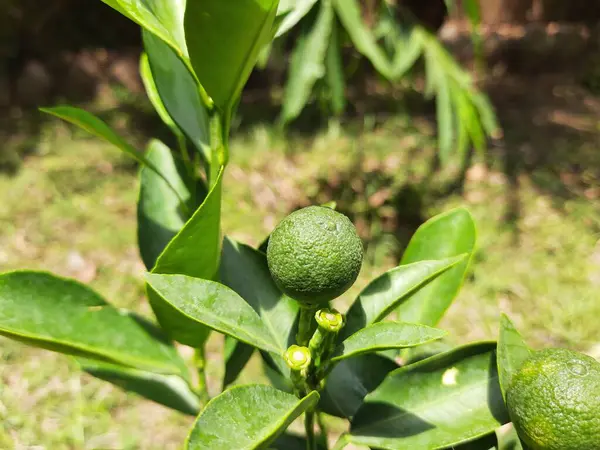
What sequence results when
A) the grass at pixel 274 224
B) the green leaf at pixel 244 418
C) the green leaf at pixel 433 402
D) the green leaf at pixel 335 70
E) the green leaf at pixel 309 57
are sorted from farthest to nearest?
the green leaf at pixel 335 70, the green leaf at pixel 309 57, the grass at pixel 274 224, the green leaf at pixel 433 402, the green leaf at pixel 244 418

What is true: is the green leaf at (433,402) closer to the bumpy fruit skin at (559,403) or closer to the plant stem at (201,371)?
the bumpy fruit skin at (559,403)

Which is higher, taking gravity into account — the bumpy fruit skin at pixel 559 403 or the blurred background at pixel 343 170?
the bumpy fruit skin at pixel 559 403

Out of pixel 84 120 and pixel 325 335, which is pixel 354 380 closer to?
pixel 325 335

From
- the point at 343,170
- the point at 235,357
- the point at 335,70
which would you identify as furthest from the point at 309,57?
the point at 235,357

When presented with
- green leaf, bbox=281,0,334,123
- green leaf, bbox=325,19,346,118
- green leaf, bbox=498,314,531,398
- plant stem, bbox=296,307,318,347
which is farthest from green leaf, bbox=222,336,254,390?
green leaf, bbox=325,19,346,118

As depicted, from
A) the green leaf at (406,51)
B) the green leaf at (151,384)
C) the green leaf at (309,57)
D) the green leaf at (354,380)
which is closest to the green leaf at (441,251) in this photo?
the green leaf at (354,380)

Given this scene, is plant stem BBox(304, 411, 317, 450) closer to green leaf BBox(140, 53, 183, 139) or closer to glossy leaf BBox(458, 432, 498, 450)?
glossy leaf BBox(458, 432, 498, 450)

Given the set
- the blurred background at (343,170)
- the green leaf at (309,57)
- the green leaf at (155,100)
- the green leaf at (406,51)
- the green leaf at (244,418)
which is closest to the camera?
the green leaf at (244,418)

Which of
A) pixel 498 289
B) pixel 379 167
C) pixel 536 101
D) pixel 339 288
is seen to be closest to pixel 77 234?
pixel 379 167
